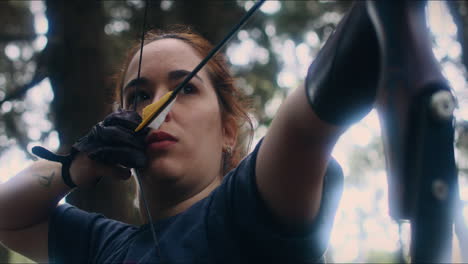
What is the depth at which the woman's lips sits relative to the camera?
40.5 inches

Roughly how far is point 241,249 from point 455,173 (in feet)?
1.34

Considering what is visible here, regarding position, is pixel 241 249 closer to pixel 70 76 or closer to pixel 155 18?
pixel 70 76

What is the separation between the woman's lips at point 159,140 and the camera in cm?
103

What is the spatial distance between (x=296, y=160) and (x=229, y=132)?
0.58 metres

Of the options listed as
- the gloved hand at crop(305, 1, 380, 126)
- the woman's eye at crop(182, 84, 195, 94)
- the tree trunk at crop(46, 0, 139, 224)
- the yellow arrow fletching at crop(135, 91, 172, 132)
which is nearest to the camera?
the gloved hand at crop(305, 1, 380, 126)

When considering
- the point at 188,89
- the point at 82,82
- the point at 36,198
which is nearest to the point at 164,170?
the point at 188,89

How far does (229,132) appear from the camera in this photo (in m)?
1.26

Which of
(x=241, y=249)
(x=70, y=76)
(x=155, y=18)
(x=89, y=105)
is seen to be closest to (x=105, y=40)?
(x=70, y=76)

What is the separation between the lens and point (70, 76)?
6.93 feet

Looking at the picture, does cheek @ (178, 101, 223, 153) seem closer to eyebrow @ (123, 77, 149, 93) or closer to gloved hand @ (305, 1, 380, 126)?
eyebrow @ (123, 77, 149, 93)

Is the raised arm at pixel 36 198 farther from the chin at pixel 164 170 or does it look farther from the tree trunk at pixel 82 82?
the tree trunk at pixel 82 82

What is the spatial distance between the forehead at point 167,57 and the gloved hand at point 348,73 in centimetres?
57

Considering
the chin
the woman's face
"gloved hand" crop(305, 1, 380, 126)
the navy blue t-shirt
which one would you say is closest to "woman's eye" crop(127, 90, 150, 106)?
the woman's face

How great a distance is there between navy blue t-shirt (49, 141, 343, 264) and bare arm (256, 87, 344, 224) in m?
0.03
